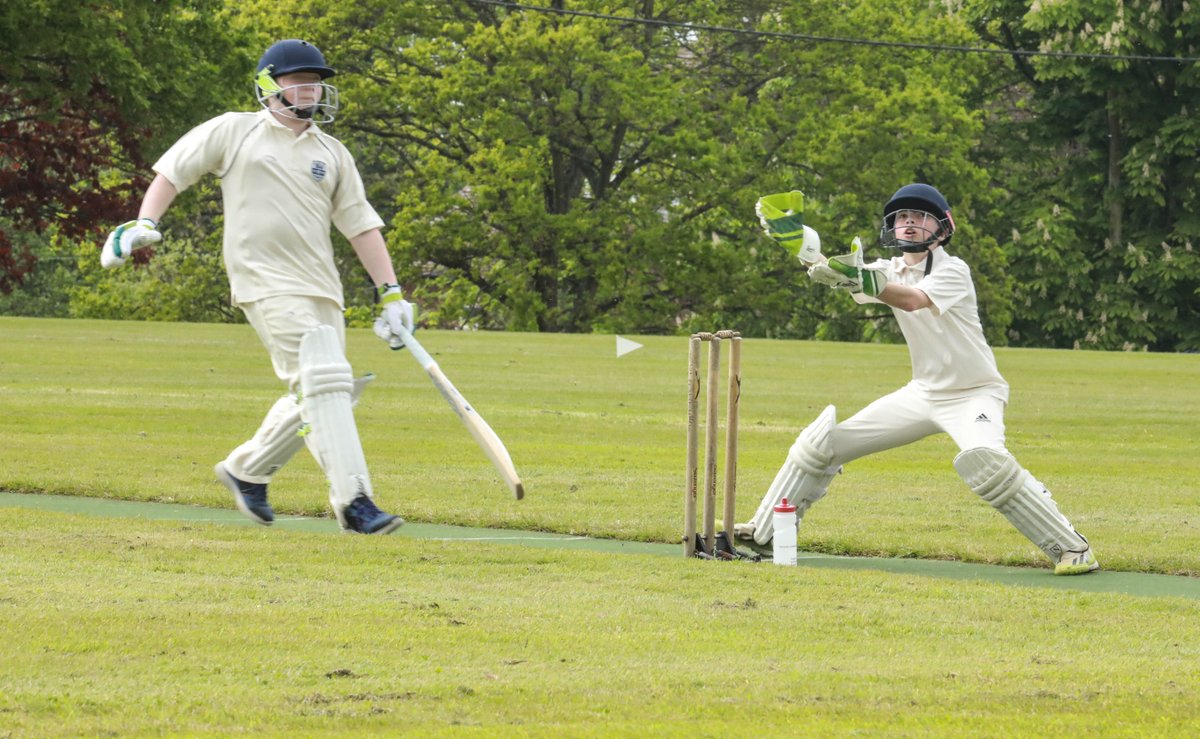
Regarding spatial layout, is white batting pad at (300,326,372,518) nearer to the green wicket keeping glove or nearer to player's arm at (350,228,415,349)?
player's arm at (350,228,415,349)

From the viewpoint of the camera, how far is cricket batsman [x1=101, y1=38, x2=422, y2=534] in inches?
303

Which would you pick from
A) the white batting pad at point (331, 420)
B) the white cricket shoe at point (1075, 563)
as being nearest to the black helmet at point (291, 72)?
the white batting pad at point (331, 420)

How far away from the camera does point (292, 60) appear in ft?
25.8

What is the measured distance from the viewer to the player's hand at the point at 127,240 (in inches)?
291

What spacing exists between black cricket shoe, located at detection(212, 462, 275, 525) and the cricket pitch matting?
465 mm

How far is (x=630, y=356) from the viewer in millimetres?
27797

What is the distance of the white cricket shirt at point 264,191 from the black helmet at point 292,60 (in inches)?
7.9

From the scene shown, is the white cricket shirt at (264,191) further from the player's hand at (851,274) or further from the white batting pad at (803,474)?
the white batting pad at (803,474)

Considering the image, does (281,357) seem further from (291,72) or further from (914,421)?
(914,421)

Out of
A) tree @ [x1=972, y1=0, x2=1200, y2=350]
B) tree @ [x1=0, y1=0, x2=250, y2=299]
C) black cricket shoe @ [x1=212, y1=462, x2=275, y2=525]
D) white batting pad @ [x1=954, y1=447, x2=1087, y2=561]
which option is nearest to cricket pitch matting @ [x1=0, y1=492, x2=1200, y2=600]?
white batting pad @ [x1=954, y1=447, x2=1087, y2=561]

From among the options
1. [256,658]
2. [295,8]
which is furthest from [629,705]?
[295,8]

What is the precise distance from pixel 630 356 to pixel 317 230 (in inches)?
785

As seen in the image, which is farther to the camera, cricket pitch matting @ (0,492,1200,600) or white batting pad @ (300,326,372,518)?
cricket pitch matting @ (0,492,1200,600)

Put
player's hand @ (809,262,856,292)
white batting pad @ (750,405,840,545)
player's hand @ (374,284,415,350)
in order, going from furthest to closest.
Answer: white batting pad @ (750,405,840,545)
player's hand @ (374,284,415,350)
player's hand @ (809,262,856,292)
